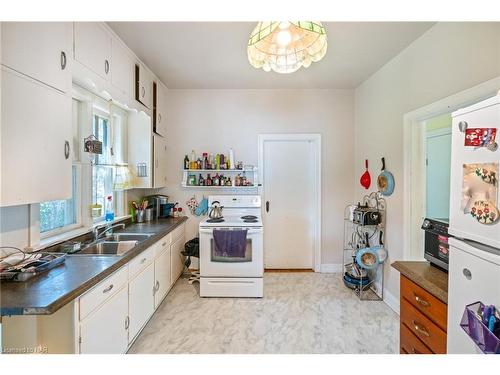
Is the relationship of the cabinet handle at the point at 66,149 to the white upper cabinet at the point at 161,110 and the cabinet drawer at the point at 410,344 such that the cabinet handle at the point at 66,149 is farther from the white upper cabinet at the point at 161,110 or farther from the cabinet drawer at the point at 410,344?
the cabinet drawer at the point at 410,344

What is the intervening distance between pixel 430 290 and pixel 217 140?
9.36 ft

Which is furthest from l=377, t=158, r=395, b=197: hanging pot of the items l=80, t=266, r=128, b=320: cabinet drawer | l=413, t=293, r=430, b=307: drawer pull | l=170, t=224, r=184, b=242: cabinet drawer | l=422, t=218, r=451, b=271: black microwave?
l=80, t=266, r=128, b=320: cabinet drawer

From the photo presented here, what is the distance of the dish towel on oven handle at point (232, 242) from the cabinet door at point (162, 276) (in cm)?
58

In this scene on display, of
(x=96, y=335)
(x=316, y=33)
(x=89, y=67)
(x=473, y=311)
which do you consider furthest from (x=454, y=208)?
(x=89, y=67)

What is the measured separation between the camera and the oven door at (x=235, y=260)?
104 inches

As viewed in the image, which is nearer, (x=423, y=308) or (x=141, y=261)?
(x=423, y=308)

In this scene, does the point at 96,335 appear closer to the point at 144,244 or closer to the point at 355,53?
the point at 144,244

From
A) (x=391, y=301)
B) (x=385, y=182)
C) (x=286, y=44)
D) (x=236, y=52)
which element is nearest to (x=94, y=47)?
(x=236, y=52)

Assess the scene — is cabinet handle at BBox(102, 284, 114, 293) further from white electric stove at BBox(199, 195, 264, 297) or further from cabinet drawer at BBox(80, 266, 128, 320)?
white electric stove at BBox(199, 195, 264, 297)

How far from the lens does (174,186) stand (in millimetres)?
3379

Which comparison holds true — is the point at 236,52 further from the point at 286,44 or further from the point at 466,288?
the point at 466,288

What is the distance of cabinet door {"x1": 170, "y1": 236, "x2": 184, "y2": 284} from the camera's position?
2814mm

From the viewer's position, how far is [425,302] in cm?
125

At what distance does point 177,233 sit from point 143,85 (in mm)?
1785
